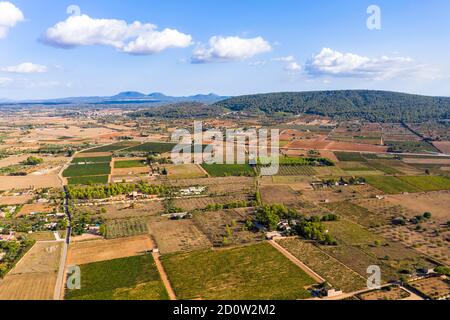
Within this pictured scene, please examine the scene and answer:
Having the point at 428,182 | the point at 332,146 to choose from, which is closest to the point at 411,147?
the point at 332,146

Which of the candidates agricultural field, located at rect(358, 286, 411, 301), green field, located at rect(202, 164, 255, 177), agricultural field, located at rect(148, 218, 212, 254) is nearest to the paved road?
agricultural field, located at rect(148, 218, 212, 254)

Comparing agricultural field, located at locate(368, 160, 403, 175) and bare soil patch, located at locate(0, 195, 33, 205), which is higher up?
agricultural field, located at locate(368, 160, 403, 175)

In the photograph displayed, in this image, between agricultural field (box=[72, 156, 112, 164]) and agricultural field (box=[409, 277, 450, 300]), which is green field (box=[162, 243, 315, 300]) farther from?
agricultural field (box=[72, 156, 112, 164])

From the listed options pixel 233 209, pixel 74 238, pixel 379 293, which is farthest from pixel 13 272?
pixel 379 293

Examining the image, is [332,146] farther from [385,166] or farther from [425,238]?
[425,238]

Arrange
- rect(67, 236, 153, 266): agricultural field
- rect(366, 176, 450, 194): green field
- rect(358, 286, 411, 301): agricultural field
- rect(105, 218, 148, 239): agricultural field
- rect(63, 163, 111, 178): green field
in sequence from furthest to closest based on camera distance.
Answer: rect(63, 163, 111, 178): green field → rect(366, 176, 450, 194): green field → rect(105, 218, 148, 239): agricultural field → rect(67, 236, 153, 266): agricultural field → rect(358, 286, 411, 301): agricultural field

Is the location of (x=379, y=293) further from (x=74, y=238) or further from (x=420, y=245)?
(x=74, y=238)
